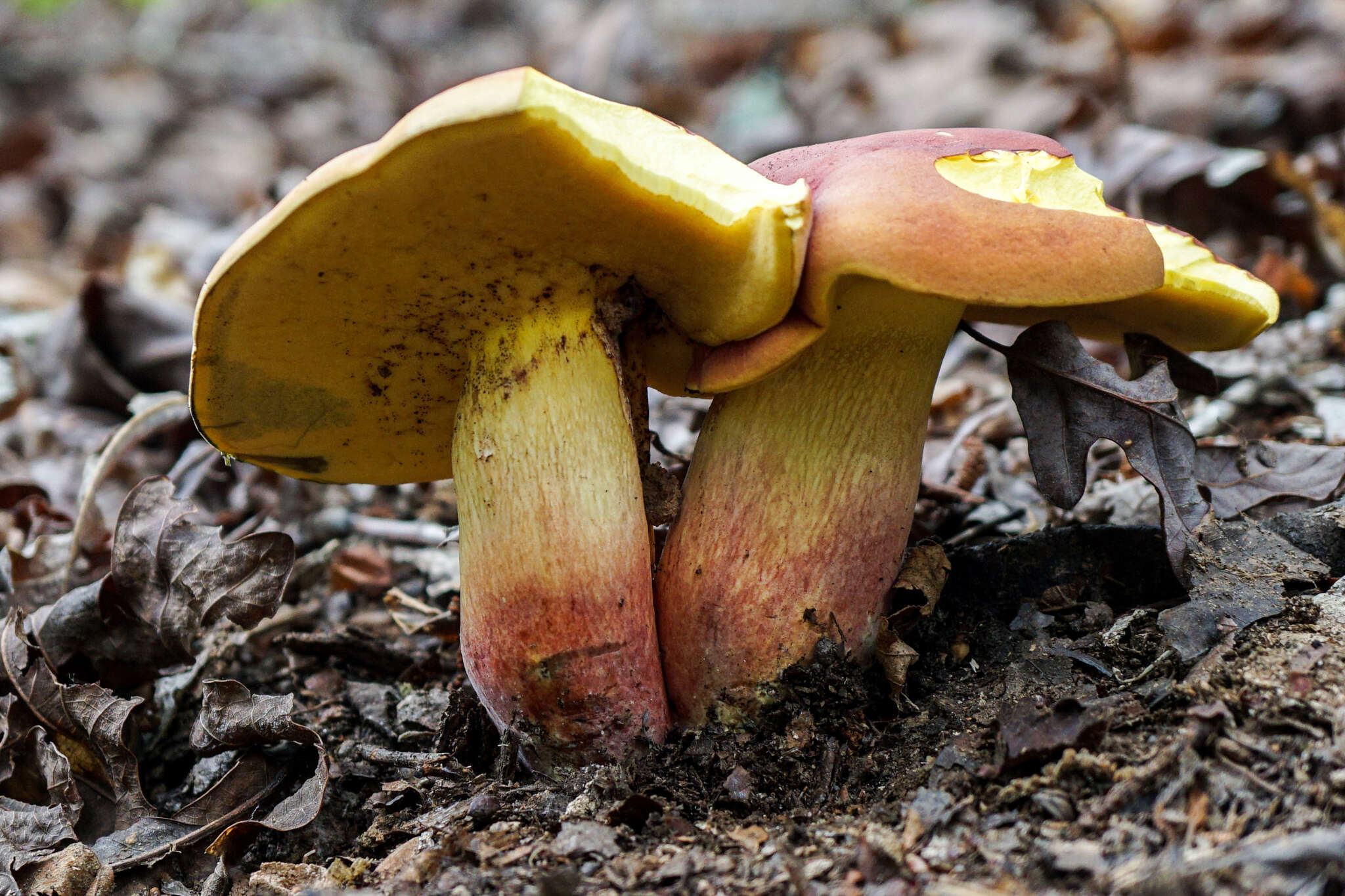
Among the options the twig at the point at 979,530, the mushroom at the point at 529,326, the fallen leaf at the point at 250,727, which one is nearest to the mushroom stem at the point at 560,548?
the mushroom at the point at 529,326

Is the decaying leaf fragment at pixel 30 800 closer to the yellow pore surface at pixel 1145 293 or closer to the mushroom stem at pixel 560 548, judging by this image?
the mushroom stem at pixel 560 548

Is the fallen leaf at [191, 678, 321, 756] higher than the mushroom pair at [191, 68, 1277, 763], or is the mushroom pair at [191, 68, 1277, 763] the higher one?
the mushroom pair at [191, 68, 1277, 763]

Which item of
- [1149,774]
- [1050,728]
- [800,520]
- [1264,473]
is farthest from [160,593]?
[1264,473]

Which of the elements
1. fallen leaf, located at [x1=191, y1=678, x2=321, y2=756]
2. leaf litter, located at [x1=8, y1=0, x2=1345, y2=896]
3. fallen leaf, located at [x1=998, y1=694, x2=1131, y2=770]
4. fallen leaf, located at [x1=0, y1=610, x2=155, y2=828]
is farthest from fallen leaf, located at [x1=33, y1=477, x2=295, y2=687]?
fallen leaf, located at [x1=998, y1=694, x2=1131, y2=770]

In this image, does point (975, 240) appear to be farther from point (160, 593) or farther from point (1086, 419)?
point (160, 593)

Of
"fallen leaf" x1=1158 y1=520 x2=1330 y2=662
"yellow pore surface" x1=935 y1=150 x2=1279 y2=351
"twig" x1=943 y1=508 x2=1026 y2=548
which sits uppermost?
"yellow pore surface" x1=935 y1=150 x2=1279 y2=351

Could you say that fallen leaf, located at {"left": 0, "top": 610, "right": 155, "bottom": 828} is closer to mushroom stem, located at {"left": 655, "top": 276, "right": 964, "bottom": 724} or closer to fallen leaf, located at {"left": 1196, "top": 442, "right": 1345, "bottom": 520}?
mushroom stem, located at {"left": 655, "top": 276, "right": 964, "bottom": 724}
